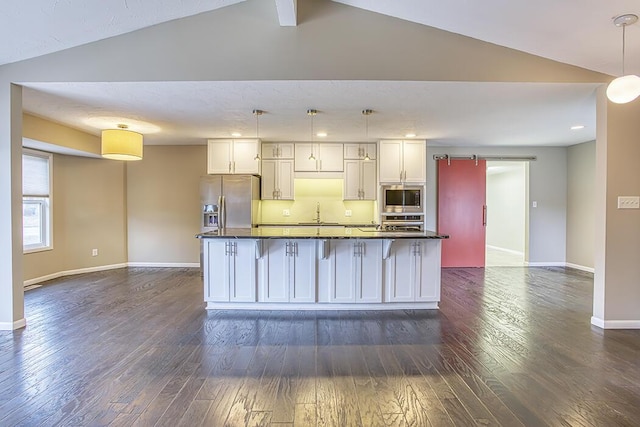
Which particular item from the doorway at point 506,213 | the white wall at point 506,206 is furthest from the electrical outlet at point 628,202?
the white wall at point 506,206

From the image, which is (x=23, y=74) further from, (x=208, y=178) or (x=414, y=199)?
(x=414, y=199)

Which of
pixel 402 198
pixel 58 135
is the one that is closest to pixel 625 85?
pixel 402 198

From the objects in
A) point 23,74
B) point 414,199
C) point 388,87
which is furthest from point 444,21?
point 23,74

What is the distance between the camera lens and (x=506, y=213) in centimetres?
881

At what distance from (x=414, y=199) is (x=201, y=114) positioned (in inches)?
148

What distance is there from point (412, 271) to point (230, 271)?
2149 millimetres

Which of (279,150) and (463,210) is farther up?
(279,150)

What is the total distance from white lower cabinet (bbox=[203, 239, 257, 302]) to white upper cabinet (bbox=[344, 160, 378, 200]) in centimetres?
272

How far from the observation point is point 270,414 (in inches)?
75.5

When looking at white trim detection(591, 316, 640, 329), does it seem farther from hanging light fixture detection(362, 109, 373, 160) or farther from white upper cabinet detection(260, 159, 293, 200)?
white upper cabinet detection(260, 159, 293, 200)

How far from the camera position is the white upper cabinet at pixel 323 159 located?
600 cm

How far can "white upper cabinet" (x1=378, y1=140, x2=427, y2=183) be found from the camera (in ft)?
18.9

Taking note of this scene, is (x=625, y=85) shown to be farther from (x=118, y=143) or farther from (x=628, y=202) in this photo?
(x=118, y=143)

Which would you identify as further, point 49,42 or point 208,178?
point 208,178
